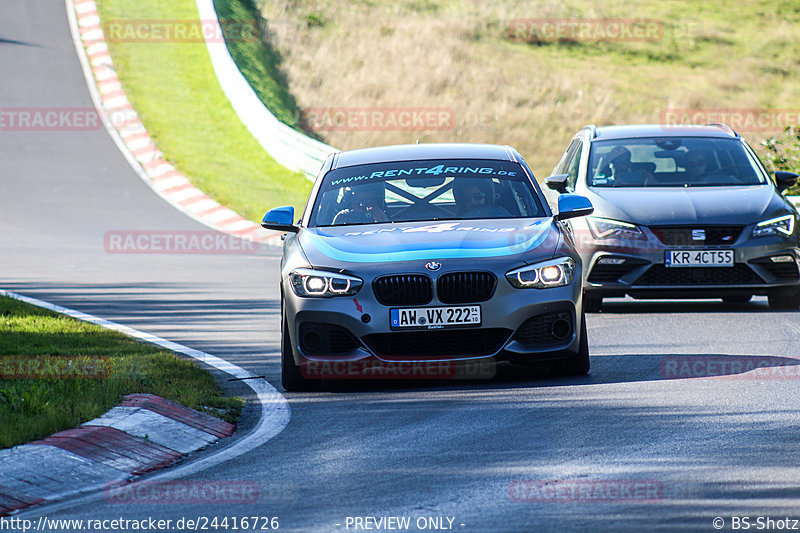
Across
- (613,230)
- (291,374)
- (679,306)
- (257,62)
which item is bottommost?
(679,306)

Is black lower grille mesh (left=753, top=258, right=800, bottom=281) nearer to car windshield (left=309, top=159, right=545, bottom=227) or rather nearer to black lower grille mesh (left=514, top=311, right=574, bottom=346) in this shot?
car windshield (left=309, top=159, right=545, bottom=227)

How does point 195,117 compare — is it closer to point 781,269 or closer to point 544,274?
point 781,269

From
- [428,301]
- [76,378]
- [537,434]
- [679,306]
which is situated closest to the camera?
[537,434]

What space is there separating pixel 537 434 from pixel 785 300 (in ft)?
20.8

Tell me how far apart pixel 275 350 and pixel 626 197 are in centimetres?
397

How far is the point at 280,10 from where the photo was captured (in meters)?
43.8

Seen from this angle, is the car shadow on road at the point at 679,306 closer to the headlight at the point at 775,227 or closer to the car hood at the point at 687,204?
the headlight at the point at 775,227

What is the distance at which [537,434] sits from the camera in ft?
21.8

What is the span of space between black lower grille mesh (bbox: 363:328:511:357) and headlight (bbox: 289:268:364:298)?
34cm

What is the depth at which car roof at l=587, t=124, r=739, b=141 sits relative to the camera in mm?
13500

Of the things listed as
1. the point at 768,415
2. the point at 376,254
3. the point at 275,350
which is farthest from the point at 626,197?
the point at 768,415

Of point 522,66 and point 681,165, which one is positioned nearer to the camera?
point 681,165

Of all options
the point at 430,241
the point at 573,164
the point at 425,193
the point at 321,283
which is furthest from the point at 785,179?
the point at 321,283

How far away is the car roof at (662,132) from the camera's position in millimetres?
13500
